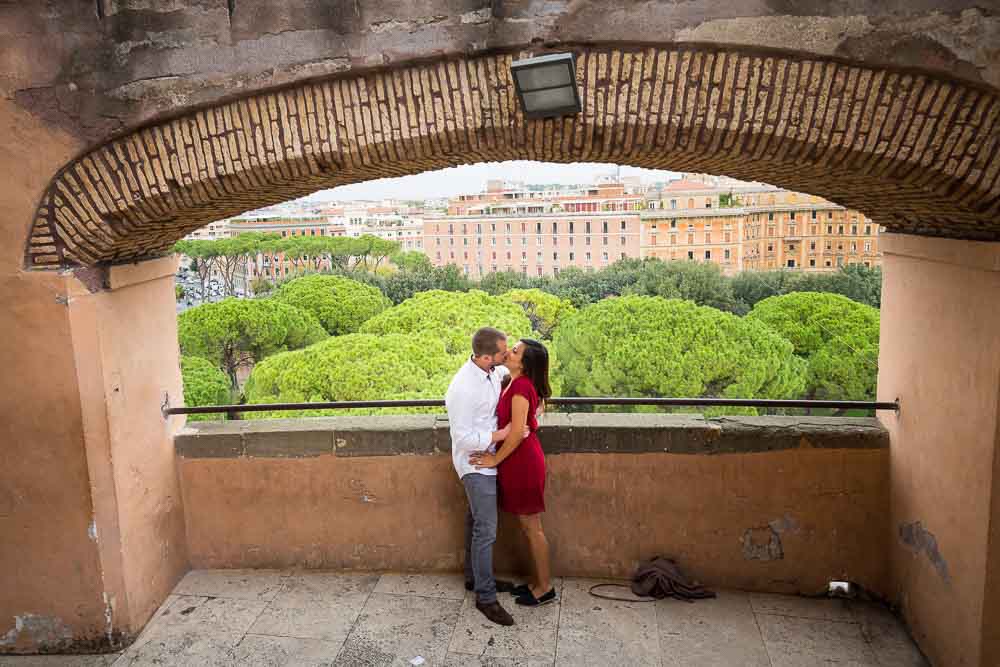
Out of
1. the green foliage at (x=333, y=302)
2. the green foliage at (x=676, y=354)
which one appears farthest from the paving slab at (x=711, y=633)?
the green foliage at (x=333, y=302)

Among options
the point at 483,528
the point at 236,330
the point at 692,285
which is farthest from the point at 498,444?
the point at 692,285

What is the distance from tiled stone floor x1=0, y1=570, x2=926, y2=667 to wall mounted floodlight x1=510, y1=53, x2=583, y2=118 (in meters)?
2.36

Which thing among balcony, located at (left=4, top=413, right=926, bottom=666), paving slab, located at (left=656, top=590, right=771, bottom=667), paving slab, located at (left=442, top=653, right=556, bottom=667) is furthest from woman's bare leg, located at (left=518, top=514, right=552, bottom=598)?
paving slab, located at (left=656, top=590, right=771, bottom=667)

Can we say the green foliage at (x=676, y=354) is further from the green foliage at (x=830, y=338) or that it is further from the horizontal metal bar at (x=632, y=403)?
the horizontal metal bar at (x=632, y=403)

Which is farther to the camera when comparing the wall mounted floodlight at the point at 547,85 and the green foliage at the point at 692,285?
the green foliage at the point at 692,285

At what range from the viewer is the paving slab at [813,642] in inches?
132

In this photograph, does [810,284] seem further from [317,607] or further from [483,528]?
[317,607]

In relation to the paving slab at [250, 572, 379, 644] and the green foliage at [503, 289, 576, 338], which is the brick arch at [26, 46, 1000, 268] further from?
the green foliage at [503, 289, 576, 338]

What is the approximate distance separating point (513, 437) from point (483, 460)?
185 mm

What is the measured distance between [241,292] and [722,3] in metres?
41.6

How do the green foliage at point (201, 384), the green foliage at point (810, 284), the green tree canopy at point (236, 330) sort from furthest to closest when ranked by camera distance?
the green foliage at point (810, 284), the green tree canopy at point (236, 330), the green foliage at point (201, 384)

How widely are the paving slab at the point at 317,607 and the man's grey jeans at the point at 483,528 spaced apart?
2.15ft

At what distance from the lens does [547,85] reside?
2.77 metres

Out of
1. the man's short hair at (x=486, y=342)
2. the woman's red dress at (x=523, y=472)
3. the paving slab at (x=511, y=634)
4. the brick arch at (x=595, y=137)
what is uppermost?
the brick arch at (x=595, y=137)
